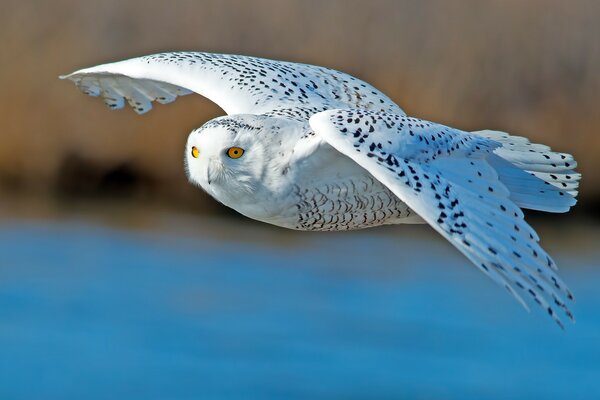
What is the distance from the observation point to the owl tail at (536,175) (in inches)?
197

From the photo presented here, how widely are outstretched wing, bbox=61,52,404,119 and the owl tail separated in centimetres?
58

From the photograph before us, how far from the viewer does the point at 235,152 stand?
15.1 feet

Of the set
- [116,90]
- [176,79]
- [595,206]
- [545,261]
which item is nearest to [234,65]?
[176,79]

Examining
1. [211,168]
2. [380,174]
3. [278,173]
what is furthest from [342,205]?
[211,168]

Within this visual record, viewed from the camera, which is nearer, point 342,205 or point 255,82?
point 342,205

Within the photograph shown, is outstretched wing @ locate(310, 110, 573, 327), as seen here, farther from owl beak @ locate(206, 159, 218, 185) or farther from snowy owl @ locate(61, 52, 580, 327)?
owl beak @ locate(206, 159, 218, 185)

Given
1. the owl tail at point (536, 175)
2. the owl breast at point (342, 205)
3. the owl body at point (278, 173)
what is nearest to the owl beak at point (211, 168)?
the owl body at point (278, 173)

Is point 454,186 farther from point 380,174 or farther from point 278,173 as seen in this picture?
point 278,173

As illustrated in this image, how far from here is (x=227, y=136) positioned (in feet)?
15.0

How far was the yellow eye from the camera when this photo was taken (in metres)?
4.60

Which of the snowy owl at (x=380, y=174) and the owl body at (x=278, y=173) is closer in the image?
the snowy owl at (x=380, y=174)

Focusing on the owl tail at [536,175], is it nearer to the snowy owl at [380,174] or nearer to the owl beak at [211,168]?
the snowy owl at [380,174]

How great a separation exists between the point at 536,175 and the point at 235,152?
1237 millimetres

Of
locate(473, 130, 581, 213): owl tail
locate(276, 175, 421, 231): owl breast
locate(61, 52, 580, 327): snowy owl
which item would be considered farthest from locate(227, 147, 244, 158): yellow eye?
locate(473, 130, 581, 213): owl tail
